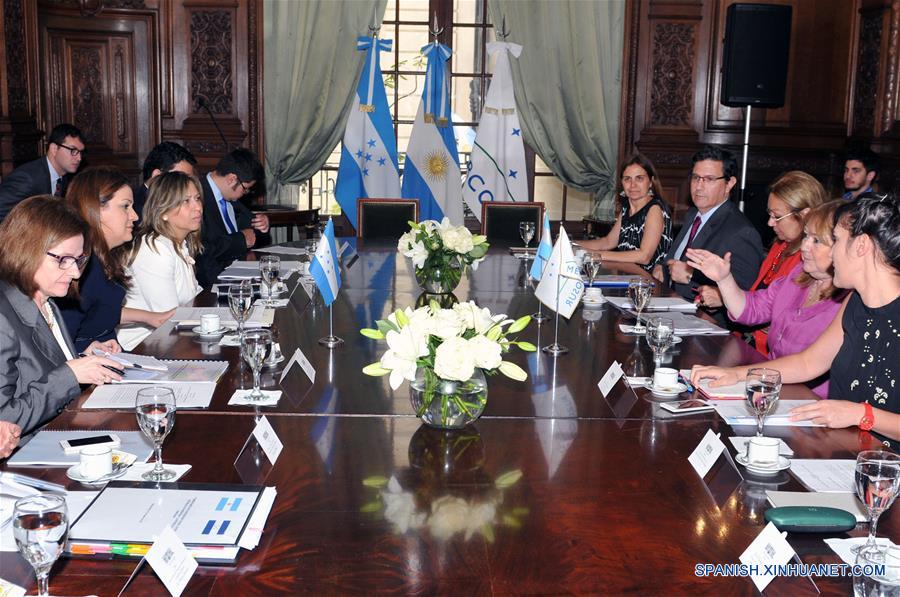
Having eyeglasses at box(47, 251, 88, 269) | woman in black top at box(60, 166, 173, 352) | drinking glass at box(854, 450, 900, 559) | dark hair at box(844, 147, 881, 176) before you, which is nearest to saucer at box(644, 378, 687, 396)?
drinking glass at box(854, 450, 900, 559)

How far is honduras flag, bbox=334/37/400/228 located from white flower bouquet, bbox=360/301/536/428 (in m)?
5.29

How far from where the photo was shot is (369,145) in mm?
7160

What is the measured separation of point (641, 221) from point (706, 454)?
131 inches

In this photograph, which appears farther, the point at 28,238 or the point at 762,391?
the point at 28,238

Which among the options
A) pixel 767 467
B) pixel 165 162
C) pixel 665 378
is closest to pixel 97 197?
pixel 165 162

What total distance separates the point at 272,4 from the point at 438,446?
5.67 meters

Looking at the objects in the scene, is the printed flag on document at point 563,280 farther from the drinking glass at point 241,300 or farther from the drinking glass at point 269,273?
the drinking glass at point 269,273

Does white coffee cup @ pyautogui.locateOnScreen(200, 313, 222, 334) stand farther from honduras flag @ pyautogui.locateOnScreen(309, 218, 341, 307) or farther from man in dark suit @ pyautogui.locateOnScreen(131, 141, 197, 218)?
man in dark suit @ pyautogui.locateOnScreen(131, 141, 197, 218)

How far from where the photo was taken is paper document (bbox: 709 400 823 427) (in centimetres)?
213

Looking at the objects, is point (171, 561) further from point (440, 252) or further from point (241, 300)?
point (440, 252)

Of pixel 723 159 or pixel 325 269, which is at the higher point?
pixel 723 159

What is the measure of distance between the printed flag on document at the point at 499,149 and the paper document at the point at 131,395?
5.10m

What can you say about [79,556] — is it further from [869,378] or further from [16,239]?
[869,378]

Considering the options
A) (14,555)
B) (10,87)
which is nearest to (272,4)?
(10,87)
